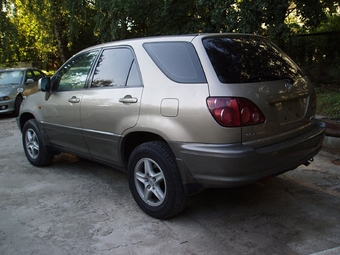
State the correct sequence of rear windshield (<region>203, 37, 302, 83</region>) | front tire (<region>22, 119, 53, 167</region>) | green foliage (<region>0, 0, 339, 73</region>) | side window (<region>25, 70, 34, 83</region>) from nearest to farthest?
rear windshield (<region>203, 37, 302, 83</region>), front tire (<region>22, 119, 53, 167</region>), green foliage (<region>0, 0, 339, 73</region>), side window (<region>25, 70, 34, 83</region>)

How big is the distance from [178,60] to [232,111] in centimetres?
80

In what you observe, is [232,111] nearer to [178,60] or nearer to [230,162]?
[230,162]

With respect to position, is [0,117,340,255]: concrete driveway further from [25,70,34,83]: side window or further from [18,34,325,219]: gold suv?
[25,70,34,83]: side window

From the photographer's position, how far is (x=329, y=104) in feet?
22.7

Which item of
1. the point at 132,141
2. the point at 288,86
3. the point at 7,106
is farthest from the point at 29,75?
the point at 288,86

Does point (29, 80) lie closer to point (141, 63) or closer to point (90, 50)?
point (90, 50)

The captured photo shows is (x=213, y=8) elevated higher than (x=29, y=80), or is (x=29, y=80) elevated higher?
(x=213, y=8)

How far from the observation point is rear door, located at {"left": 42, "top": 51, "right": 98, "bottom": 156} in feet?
14.1

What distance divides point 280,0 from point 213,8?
2.03 meters

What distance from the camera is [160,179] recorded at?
3.38 metres

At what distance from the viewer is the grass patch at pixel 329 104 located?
651 centimetres

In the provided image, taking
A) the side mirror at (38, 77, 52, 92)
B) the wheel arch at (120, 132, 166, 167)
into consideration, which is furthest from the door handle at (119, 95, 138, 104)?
the side mirror at (38, 77, 52, 92)

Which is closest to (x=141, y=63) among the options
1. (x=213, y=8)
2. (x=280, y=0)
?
(x=280, y=0)

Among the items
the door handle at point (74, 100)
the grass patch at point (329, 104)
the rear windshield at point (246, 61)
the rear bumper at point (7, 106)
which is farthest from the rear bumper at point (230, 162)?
the rear bumper at point (7, 106)
